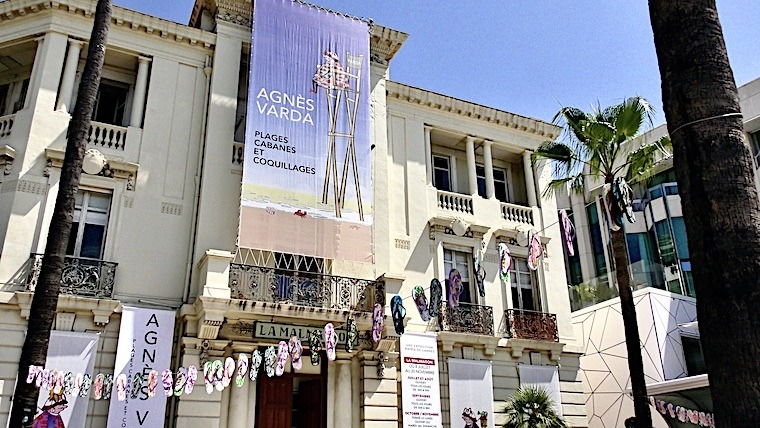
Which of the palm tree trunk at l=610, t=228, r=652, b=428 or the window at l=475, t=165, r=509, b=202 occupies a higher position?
the window at l=475, t=165, r=509, b=202

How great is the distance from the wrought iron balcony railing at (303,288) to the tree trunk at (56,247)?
16.9ft

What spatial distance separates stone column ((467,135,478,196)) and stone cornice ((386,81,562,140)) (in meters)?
0.88

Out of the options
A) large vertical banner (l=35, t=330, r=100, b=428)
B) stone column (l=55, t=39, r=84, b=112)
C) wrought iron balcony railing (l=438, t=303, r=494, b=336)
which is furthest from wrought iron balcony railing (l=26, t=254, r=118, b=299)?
wrought iron balcony railing (l=438, t=303, r=494, b=336)

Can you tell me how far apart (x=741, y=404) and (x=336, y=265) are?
37.5ft

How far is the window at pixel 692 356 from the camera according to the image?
67.9 ft

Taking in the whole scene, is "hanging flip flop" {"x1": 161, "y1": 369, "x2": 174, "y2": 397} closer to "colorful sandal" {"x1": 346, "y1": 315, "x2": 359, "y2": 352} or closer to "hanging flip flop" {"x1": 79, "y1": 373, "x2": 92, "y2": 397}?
"hanging flip flop" {"x1": 79, "y1": 373, "x2": 92, "y2": 397}


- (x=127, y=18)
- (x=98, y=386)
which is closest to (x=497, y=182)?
(x=127, y=18)

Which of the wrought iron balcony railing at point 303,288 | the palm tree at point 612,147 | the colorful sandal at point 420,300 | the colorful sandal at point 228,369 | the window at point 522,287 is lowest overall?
the colorful sandal at point 228,369

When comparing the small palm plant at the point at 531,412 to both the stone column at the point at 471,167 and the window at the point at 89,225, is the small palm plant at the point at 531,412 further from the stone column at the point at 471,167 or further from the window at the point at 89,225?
the window at the point at 89,225

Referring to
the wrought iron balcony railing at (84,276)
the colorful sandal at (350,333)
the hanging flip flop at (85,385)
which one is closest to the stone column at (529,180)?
the colorful sandal at (350,333)

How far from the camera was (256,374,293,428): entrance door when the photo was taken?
45.6ft

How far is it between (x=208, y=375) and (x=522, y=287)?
9.79 meters

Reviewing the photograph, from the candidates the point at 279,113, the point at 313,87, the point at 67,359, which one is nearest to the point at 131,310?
the point at 67,359

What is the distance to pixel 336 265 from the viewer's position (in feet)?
50.1
